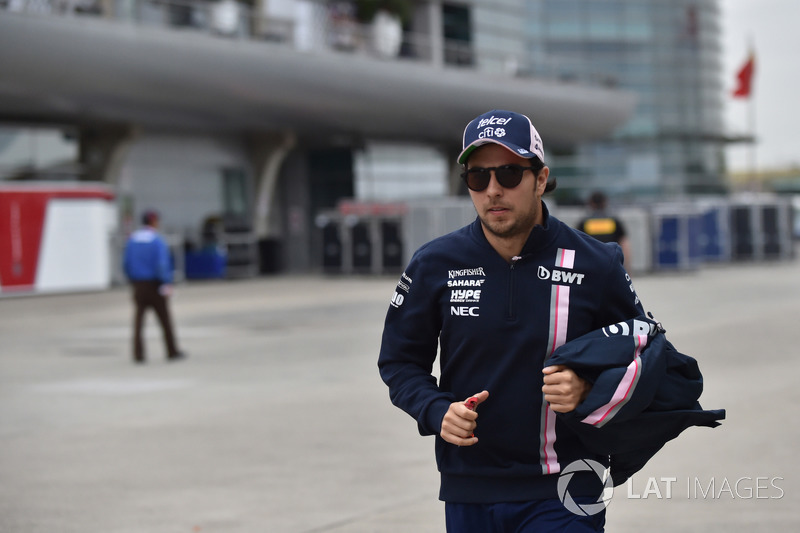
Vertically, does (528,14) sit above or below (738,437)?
above

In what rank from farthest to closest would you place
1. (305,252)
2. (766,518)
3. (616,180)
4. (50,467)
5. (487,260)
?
(616,180) < (305,252) < (50,467) < (766,518) < (487,260)

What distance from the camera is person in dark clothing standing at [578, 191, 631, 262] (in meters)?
11.9

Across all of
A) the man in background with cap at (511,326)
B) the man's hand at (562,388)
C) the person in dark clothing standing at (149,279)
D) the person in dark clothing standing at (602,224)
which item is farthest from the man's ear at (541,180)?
the person in dark clothing standing at (149,279)

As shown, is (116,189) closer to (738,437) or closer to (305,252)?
(305,252)

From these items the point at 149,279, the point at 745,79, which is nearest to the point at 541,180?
the point at 149,279

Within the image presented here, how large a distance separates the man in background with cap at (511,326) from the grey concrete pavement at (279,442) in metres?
2.58

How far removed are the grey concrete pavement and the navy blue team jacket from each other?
2.58m

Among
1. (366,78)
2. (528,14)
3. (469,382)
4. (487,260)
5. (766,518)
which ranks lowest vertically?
(766,518)

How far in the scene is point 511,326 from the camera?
3.20 meters

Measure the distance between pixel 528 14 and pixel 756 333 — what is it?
5671 centimetres

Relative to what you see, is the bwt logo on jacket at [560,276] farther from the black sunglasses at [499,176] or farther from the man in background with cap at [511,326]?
the black sunglasses at [499,176]

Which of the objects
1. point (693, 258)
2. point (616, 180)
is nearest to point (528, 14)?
point (616, 180)

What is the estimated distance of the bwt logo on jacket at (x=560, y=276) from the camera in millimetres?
3223

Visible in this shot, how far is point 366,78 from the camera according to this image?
33781 millimetres
